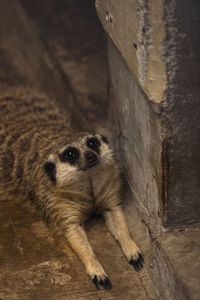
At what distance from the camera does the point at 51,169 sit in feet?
10.0

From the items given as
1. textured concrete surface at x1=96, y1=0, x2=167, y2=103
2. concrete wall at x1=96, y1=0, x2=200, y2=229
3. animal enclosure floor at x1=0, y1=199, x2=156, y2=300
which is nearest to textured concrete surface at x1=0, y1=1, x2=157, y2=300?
animal enclosure floor at x1=0, y1=199, x2=156, y2=300

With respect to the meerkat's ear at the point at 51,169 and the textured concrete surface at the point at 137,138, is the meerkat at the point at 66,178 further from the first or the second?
the textured concrete surface at the point at 137,138

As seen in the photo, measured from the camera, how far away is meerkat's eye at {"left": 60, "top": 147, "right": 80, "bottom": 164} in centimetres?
298

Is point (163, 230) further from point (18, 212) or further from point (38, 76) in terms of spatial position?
point (38, 76)

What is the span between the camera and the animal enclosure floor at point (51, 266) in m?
2.58

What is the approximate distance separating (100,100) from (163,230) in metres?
1.70

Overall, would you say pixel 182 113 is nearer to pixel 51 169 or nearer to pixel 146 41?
pixel 146 41

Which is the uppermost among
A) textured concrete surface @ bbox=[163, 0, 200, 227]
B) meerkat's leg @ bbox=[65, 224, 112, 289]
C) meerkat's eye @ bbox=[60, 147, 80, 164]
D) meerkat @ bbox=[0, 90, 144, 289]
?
textured concrete surface @ bbox=[163, 0, 200, 227]

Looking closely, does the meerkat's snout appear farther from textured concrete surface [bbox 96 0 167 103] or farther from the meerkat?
textured concrete surface [bbox 96 0 167 103]

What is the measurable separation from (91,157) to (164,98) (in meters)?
0.84

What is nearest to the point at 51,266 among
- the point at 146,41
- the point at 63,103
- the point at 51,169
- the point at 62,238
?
the point at 62,238

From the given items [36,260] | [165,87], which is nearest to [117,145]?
[36,260]

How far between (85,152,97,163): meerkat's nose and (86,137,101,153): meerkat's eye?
4.8 inches

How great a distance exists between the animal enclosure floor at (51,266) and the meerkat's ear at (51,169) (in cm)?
31
